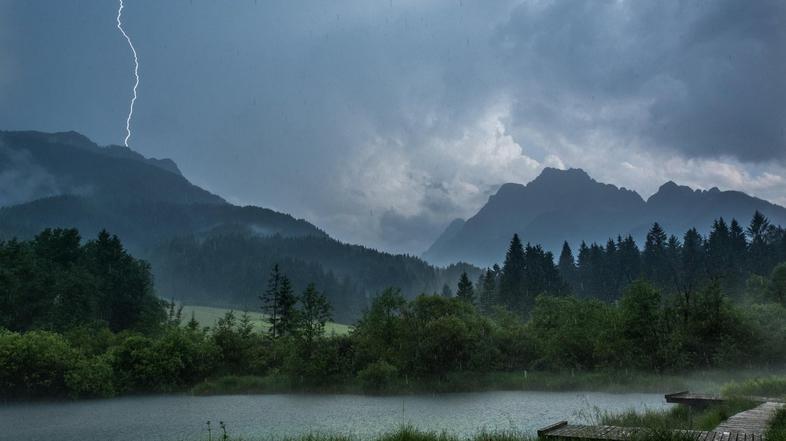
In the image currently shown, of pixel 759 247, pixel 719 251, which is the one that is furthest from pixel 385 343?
pixel 759 247

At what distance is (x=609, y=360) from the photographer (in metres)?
52.8

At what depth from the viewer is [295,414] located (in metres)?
35.3

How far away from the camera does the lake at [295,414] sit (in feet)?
92.1

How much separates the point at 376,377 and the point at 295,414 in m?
16.0

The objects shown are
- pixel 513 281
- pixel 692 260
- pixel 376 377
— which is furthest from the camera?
pixel 692 260

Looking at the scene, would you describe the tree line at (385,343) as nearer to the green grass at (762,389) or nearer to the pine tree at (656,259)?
the green grass at (762,389)

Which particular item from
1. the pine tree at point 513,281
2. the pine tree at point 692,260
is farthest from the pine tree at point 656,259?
the pine tree at point 513,281

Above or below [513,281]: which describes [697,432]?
below

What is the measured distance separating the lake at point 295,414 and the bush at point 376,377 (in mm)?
3226

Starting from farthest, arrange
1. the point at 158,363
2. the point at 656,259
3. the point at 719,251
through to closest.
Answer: the point at 656,259
the point at 719,251
the point at 158,363

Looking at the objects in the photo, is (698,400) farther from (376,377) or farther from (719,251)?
(719,251)

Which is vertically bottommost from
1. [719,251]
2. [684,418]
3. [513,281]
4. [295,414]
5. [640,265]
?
[295,414]

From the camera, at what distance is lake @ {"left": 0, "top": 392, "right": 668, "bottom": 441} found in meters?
28.1

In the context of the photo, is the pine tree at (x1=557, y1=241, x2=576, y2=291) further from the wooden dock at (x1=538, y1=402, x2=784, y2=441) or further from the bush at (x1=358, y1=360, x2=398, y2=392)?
the wooden dock at (x1=538, y1=402, x2=784, y2=441)
